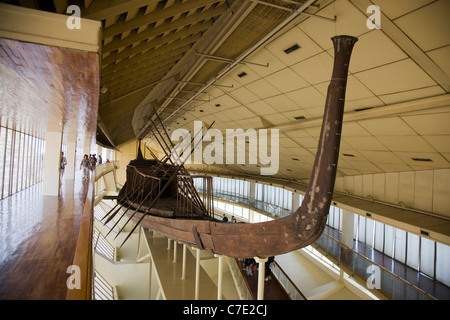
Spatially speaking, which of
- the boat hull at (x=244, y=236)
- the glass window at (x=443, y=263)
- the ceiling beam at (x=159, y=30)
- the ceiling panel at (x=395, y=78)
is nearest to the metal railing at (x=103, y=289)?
the boat hull at (x=244, y=236)

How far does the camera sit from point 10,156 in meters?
10.1

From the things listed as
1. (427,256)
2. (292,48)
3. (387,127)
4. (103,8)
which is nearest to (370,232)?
(427,256)

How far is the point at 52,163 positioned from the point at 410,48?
34.9 ft

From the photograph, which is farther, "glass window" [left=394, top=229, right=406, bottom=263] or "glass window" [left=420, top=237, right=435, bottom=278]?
"glass window" [left=394, top=229, right=406, bottom=263]

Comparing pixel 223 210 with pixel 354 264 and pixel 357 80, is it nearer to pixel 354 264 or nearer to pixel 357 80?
pixel 354 264

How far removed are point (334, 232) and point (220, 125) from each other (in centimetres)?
797

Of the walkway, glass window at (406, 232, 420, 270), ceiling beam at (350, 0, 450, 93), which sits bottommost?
the walkway

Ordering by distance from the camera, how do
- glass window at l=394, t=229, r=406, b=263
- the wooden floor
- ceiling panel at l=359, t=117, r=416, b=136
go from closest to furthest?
the wooden floor, ceiling panel at l=359, t=117, r=416, b=136, glass window at l=394, t=229, r=406, b=263

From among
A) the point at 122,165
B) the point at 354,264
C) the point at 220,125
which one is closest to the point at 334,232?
the point at 354,264

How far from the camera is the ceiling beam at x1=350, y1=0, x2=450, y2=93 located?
12.6 ft

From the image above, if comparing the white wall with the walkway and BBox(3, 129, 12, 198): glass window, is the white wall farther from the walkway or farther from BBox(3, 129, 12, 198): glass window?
BBox(3, 129, 12, 198): glass window

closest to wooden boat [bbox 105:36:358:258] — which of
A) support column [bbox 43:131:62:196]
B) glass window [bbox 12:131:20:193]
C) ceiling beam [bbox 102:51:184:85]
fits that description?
ceiling beam [bbox 102:51:184:85]

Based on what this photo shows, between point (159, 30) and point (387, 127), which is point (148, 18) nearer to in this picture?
point (159, 30)

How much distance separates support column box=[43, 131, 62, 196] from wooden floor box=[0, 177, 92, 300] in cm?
144
